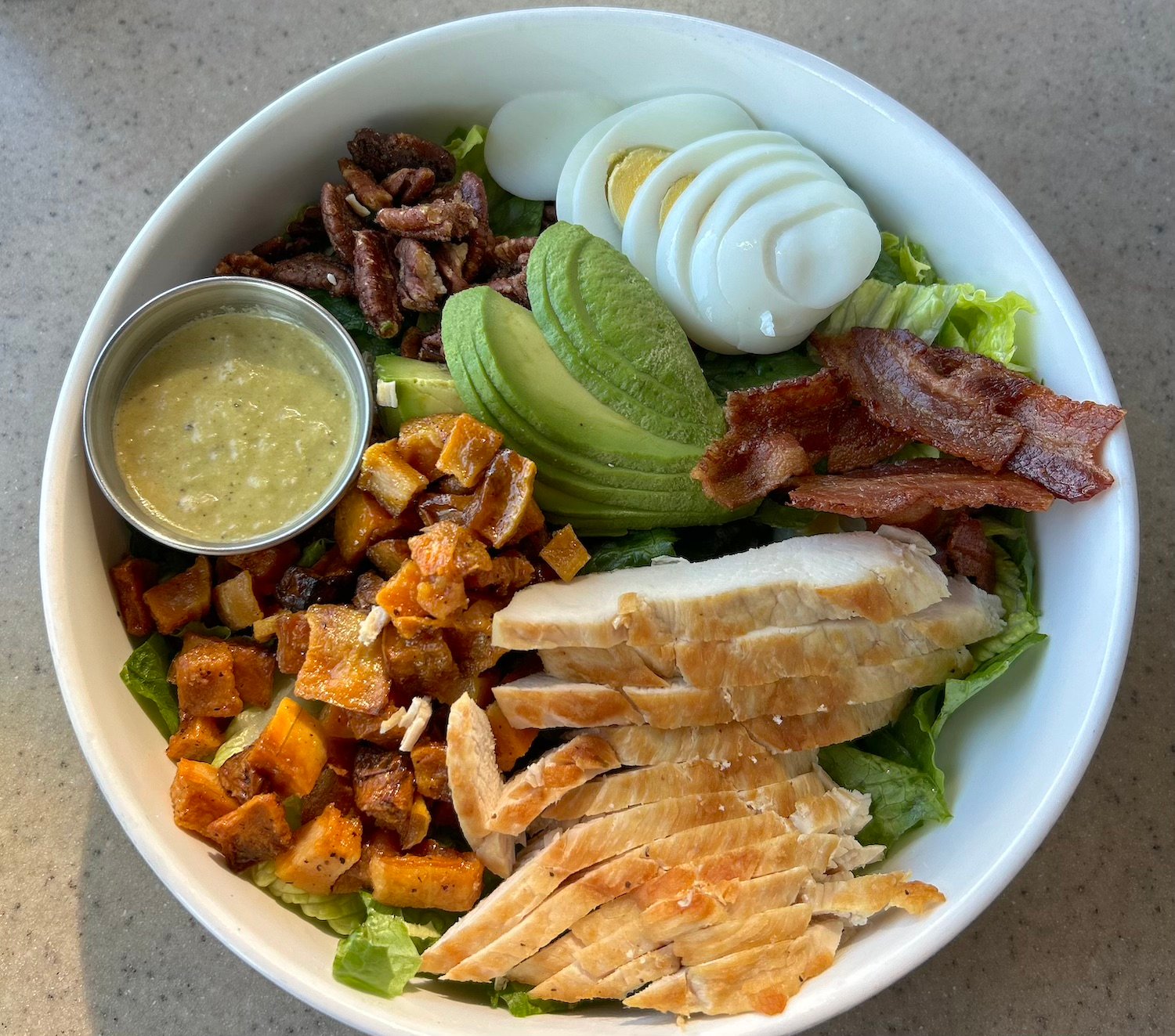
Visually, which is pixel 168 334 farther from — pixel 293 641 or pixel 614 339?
pixel 614 339

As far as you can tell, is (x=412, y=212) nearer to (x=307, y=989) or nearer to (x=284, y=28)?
(x=284, y=28)

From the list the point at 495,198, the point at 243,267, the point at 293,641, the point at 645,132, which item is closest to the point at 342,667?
the point at 293,641

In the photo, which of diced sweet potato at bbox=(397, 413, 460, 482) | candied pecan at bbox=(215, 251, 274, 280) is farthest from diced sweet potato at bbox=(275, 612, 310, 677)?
candied pecan at bbox=(215, 251, 274, 280)

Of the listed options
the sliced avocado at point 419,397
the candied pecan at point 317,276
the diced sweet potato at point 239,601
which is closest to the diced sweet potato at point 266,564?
the diced sweet potato at point 239,601

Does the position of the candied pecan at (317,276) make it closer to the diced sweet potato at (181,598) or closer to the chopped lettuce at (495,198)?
the chopped lettuce at (495,198)

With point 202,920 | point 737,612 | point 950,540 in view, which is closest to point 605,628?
point 737,612

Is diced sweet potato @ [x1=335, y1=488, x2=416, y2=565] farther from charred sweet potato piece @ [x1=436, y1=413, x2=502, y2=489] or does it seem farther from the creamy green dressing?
charred sweet potato piece @ [x1=436, y1=413, x2=502, y2=489]
